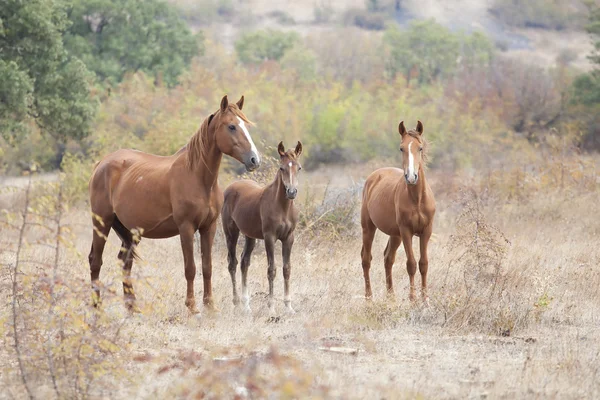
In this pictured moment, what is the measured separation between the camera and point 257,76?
48.8m

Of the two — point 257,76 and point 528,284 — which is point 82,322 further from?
point 257,76

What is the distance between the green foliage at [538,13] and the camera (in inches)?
4313

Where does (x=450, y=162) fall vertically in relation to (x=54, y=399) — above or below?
below

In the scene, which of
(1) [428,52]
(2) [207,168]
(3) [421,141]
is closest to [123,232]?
(2) [207,168]

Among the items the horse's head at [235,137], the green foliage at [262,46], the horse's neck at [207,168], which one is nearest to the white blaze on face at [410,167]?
the horse's head at [235,137]

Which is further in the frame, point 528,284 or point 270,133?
point 270,133

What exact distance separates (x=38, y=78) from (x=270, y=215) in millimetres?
11116

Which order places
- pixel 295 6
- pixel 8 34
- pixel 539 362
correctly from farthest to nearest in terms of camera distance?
pixel 295 6 < pixel 8 34 < pixel 539 362

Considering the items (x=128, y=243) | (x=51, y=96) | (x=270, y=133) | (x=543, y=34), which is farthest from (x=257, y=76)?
(x=543, y=34)

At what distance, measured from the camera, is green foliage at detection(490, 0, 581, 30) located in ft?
359

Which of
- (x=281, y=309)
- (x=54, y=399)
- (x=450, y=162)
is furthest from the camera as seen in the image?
(x=450, y=162)

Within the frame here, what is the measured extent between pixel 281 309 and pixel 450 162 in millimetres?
23572

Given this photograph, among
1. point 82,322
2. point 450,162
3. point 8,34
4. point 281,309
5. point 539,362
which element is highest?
point 8,34

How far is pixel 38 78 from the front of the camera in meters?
19.5
